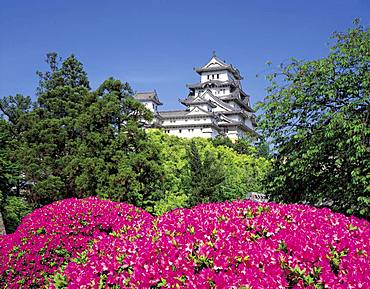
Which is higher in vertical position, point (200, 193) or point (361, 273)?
point (200, 193)

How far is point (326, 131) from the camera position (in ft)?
26.8

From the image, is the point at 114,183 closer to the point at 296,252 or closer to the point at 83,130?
the point at 83,130

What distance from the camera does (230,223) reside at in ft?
11.2

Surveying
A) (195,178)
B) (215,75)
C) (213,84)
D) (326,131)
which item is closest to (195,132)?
(213,84)

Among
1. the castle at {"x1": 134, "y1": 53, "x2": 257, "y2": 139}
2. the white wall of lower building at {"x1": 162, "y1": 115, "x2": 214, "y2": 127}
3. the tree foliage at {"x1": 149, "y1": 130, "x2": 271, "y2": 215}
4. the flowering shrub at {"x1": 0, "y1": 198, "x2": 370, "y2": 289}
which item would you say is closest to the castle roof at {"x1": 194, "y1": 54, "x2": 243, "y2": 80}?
the castle at {"x1": 134, "y1": 53, "x2": 257, "y2": 139}

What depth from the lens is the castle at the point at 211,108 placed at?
4875cm

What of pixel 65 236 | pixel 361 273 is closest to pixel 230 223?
pixel 361 273

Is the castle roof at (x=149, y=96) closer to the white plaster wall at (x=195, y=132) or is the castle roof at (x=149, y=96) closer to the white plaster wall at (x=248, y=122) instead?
the white plaster wall at (x=195, y=132)

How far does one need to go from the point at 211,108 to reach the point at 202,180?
104 ft

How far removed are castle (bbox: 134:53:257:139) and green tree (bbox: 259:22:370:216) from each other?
34610mm

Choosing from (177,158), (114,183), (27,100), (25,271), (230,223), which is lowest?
(25,271)

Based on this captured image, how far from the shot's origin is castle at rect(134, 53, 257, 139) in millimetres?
48750

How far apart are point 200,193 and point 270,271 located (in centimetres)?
1765

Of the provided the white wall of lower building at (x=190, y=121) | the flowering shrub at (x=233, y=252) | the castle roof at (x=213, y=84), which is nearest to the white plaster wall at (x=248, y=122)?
the castle roof at (x=213, y=84)
